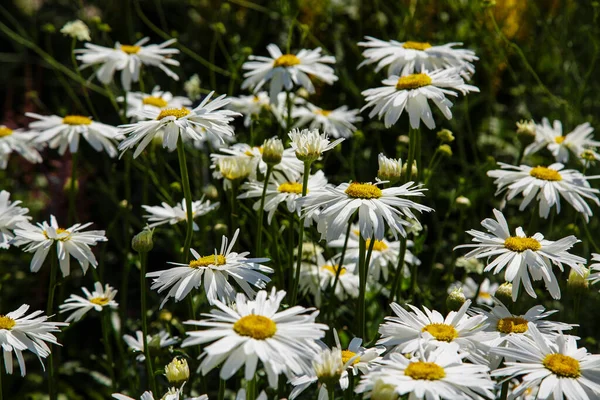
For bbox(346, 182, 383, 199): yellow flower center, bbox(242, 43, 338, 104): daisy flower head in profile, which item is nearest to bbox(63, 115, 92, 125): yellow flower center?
bbox(242, 43, 338, 104): daisy flower head in profile

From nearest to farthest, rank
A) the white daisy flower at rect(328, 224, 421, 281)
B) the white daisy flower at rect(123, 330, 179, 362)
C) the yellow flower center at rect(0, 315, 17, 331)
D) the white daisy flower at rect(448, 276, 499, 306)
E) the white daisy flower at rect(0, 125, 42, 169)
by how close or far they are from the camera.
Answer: the yellow flower center at rect(0, 315, 17, 331) → the white daisy flower at rect(123, 330, 179, 362) → the white daisy flower at rect(328, 224, 421, 281) → the white daisy flower at rect(448, 276, 499, 306) → the white daisy flower at rect(0, 125, 42, 169)

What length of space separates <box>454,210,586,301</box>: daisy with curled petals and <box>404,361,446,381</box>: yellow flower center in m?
0.44

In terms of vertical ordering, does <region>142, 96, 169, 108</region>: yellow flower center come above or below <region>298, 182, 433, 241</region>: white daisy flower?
below

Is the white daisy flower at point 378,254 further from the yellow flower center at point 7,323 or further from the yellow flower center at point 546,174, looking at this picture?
the yellow flower center at point 7,323

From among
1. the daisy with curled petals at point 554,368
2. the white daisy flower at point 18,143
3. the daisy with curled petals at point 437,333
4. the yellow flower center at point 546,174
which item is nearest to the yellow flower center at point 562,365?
the daisy with curled petals at point 554,368

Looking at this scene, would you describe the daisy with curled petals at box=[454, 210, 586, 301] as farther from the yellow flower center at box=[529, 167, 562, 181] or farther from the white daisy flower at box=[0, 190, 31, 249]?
the white daisy flower at box=[0, 190, 31, 249]

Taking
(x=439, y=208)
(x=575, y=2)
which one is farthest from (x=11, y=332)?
(x=575, y=2)

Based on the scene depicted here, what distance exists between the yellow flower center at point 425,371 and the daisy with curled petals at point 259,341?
6.9 inches

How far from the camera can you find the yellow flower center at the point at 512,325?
66.9 inches

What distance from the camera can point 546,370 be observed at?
1.47 metres

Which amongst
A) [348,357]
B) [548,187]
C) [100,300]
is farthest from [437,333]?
[100,300]

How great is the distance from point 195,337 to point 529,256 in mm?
881

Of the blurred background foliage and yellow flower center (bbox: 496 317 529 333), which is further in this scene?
the blurred background foliage

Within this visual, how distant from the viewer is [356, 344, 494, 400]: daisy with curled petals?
1.29m
